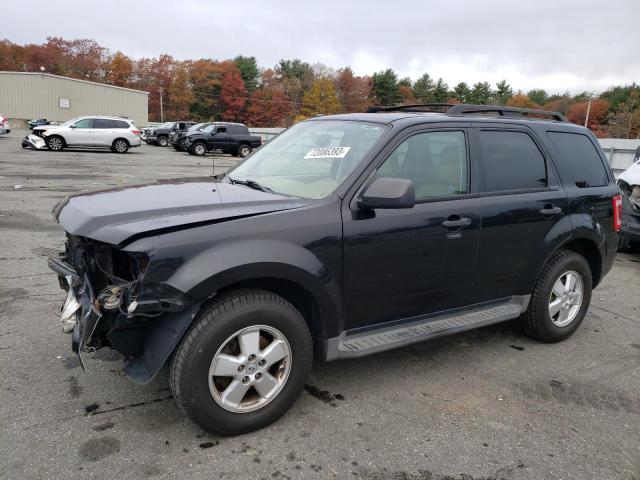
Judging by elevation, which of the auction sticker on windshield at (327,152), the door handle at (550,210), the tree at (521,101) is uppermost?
the tree at (521,101)

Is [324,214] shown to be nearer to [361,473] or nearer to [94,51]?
[361,473]

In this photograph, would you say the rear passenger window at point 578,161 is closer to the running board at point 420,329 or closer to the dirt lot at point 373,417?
the running board at point 420,329

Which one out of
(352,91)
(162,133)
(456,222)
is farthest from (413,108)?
(352,91)

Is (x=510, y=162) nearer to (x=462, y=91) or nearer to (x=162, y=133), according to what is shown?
(x=162, y=133)

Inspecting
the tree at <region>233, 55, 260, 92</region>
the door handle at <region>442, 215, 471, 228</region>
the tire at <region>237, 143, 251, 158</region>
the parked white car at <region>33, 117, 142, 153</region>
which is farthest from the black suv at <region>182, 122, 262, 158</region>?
the tree at <region>233, 55, 260, 92</region>

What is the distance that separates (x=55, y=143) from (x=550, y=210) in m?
24.0

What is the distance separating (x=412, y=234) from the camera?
3379 mm

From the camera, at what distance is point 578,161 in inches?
180

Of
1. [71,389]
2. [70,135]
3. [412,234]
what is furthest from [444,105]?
[70,135]

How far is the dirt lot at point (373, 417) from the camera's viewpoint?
269 cm

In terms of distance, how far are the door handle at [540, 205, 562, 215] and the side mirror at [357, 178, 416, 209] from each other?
1617 millimetres

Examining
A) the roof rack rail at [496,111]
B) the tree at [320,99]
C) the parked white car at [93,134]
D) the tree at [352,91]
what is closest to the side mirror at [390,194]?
the roof rack rail at [496,111]

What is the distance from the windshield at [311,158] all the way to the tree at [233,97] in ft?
281

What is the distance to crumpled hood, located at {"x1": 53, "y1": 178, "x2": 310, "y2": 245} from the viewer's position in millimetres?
2684
